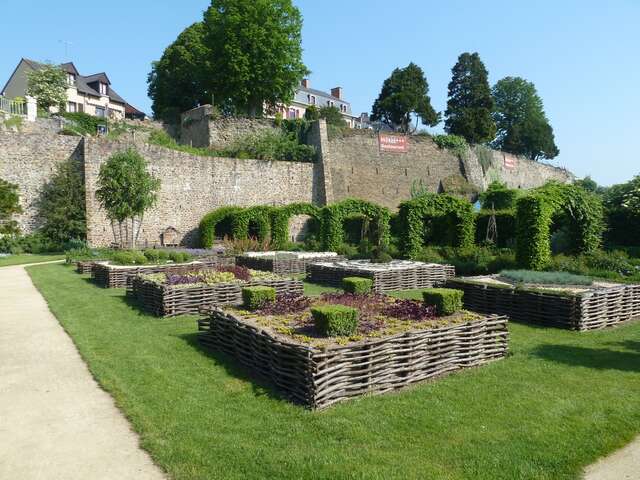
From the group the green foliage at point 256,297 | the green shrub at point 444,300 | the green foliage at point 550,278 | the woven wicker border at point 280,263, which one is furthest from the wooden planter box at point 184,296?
the woven wicker border at point 280,263

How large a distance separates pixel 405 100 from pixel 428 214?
33.6 m

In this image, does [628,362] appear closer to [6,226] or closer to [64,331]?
[64,331]

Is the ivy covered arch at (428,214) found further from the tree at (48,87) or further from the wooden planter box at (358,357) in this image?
the tree at (48,87)


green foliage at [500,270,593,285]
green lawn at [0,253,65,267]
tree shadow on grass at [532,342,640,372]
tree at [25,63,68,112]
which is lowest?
tree shadow on grass at [532,342,640,372]

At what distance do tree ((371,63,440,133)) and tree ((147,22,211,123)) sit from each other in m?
20.1


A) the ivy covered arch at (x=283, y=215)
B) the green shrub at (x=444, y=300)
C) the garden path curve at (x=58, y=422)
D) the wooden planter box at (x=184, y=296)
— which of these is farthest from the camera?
the ivy covered arch at (x=283, y=215)

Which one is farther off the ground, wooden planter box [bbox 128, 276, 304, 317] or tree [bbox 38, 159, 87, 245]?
tree [bbox 38, 159, 87, 245]

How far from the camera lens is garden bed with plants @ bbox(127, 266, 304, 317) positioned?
9.77 m

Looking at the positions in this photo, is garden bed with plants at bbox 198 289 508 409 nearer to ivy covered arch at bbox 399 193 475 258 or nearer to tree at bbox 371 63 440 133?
ivy covered arch at bbox 399 193 475 258

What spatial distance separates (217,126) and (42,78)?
1410 centimetres

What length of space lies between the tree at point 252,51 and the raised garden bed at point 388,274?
2268 centimetres

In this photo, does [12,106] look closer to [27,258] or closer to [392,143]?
[27,258]

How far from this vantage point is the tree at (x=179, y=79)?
3950 cm

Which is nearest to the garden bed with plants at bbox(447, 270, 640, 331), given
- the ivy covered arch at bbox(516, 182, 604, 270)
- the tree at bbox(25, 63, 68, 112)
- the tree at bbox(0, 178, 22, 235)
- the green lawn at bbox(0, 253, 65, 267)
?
the ivy covered arch at bbox(516, 182, 604, 270)
